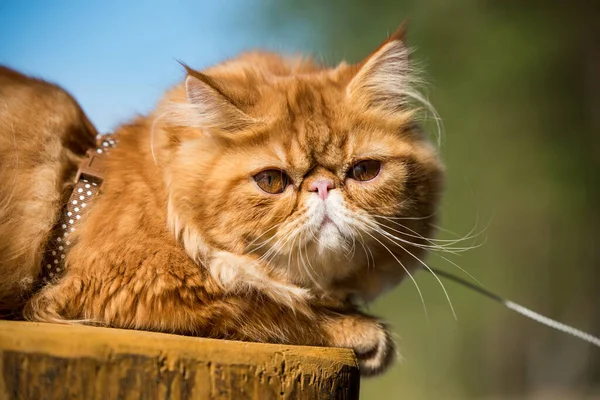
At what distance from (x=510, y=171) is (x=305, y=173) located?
5.58m

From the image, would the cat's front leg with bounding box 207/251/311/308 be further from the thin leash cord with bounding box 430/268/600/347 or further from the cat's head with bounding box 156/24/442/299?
the thin leash cord with bounding box 430/268/600/347

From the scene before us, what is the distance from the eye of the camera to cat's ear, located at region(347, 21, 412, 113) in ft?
5.76

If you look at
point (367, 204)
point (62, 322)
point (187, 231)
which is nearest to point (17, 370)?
point (62, 322)

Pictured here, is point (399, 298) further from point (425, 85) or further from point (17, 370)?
point (17, 370)

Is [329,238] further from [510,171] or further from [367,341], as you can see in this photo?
[510,171]

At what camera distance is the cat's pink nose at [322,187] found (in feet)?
5.10

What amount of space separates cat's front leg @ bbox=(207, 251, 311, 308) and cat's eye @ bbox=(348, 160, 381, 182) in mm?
336

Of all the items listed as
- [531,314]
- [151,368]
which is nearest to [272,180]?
[151,368]

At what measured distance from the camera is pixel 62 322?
1.48 meters

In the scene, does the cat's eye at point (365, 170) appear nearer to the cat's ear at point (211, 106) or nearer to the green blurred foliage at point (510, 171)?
the cat's ear at point (211, 106)

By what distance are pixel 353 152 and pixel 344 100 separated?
197 millimetres

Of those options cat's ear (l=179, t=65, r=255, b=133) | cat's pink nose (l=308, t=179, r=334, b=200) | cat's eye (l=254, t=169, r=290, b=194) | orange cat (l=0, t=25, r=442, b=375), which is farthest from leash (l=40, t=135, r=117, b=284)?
cat's pink nose (l=308, t=179, r=334, b=200)

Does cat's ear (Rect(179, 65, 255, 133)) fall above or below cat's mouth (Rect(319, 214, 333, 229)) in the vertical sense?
above

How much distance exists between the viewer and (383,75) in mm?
1806
